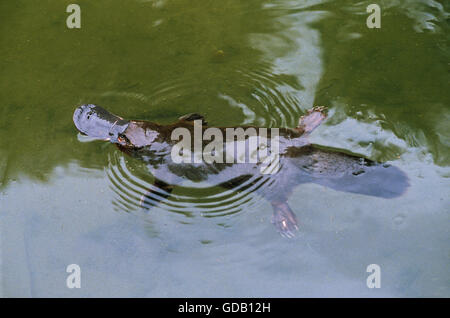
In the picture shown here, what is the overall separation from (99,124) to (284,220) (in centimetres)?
141

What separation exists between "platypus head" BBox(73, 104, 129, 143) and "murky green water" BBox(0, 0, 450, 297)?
0.10 m

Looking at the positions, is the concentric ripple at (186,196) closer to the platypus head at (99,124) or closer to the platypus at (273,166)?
the platypus at (273,166)

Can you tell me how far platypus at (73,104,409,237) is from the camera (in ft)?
8.94

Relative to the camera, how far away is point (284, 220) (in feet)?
8.84

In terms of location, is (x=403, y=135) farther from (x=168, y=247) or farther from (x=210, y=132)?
(x=168, y=247)

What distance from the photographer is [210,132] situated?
2.80 meters

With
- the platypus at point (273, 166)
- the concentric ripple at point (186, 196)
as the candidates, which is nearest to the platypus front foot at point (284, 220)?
the platypus at point (273, 166)

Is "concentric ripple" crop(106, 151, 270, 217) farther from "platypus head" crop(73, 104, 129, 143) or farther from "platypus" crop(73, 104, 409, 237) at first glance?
"platypus head" crop(73, 104, 129, 143)

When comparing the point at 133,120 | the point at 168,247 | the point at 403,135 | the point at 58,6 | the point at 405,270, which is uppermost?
the point at 58,6

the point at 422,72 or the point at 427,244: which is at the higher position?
the point at 422,72

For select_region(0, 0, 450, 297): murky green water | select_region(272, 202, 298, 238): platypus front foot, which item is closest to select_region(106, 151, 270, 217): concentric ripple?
select_region(0, 0, 450, 297): murky green water
